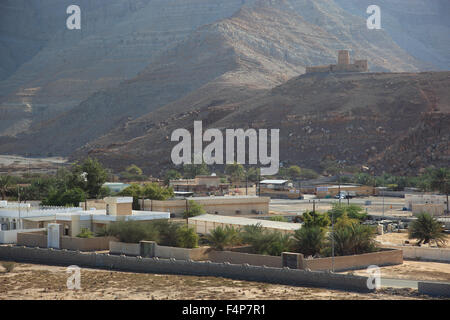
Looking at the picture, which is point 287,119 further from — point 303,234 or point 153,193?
point 303,234

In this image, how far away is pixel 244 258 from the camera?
1398 inches

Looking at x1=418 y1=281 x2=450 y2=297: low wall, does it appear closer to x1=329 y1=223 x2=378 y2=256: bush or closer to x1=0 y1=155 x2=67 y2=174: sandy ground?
x1=329 y1=223 x2=378 y2=256: bush

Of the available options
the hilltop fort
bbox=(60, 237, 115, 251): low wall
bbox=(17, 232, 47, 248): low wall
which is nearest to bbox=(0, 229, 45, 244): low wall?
bbox=(17, 232, 47, 248): low wall

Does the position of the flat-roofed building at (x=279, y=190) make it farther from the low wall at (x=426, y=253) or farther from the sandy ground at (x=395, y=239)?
the low wall at (x=426, y=253)

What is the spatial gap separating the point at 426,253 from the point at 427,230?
205 inches

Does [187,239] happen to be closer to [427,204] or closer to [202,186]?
[427,204]

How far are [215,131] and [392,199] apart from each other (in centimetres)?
4739

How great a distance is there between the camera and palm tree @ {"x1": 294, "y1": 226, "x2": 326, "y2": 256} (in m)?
36.0

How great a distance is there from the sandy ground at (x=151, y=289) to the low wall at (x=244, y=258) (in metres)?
1.99

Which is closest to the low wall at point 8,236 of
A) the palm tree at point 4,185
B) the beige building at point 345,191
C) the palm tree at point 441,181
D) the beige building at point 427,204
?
the palm tree at point 4,185

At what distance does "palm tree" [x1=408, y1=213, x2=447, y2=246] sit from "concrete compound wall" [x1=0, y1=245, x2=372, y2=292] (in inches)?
515

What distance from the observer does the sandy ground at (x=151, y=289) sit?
29.5 meters

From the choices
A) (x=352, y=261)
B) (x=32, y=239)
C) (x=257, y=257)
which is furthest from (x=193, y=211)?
(x=352, y=261)

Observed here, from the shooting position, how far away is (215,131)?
119 metres
